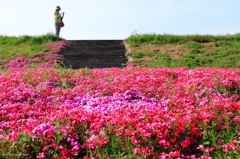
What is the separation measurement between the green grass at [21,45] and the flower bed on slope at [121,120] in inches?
561

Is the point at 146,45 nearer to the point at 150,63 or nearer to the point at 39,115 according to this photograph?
the point at 150,63

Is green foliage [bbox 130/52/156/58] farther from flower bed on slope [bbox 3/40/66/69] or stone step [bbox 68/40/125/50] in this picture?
flower bed on slope [bbox 3/40/66/69]

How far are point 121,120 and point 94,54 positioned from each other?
1901cm

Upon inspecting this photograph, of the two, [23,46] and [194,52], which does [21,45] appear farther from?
[194,52]

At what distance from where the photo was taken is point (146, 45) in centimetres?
2758

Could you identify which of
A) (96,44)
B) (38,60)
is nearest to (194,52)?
(96,44)

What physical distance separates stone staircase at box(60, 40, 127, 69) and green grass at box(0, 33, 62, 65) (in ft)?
6.26

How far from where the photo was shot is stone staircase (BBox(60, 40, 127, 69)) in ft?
75.1

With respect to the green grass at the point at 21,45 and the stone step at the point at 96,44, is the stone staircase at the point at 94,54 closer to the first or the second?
the stone step at the point at 96,44

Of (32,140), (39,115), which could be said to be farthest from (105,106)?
(32,140)

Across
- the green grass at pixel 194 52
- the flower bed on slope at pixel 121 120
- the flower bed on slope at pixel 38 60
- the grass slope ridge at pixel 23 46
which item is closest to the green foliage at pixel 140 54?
the green grass at pixel 194 52

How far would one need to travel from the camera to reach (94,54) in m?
25.4

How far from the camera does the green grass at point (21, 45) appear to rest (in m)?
25.2

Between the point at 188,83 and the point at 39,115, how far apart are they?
5.10 meters
